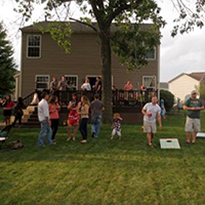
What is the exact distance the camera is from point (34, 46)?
835 inches

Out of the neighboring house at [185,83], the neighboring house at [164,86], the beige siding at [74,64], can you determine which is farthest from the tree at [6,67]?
the neighboring house at [164,86]

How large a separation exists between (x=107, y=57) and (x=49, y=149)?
288 inches

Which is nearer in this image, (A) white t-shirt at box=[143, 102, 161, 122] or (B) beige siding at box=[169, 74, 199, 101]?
(A) white t-shirt at box=[143, 102, 161, 122]

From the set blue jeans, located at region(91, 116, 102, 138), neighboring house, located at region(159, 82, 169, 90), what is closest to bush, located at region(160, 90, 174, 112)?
blue jeans, located at region(91, 116, 102, 138)

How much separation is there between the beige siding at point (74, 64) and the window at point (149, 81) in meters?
0.27

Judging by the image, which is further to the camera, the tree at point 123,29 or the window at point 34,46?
the window at point 34,46

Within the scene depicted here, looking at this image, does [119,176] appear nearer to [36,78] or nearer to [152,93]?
[152,93]

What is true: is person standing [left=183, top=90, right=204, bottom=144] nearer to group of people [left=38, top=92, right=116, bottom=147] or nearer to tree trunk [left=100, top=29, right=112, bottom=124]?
group of people [left=38, top=92, right=116, bottom=147]

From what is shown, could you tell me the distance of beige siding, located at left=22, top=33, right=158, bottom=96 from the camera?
69.1ft

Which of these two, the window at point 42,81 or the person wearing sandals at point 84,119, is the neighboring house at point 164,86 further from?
the person wearing sandals at point 84,119

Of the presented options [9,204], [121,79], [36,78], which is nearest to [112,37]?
[121,79]

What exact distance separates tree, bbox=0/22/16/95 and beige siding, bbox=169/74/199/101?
1497 inches

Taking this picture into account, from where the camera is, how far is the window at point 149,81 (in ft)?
69.2

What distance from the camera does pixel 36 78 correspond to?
2106cm
